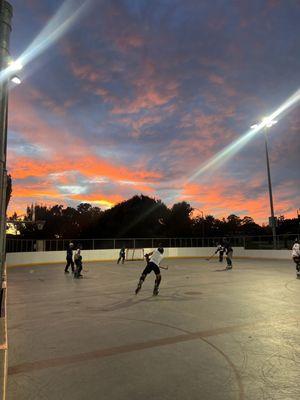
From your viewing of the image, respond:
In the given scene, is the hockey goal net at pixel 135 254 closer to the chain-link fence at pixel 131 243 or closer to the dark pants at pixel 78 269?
the chain-link fence at pixel 131 243

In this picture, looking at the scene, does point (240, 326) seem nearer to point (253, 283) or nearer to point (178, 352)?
point (178, 352)

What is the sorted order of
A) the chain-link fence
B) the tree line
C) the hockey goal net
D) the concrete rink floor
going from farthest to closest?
the tree line, the hockey goal net, the chain-link fence, the concrete rink floor

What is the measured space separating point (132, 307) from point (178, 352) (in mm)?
4258

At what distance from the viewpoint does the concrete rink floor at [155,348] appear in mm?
4348

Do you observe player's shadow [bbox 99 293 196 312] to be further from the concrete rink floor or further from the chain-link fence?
the chain-link fence

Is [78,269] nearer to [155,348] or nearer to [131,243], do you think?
[155,348]

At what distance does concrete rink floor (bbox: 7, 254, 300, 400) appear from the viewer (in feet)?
A: 14.3

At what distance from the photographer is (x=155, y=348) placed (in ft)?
19.7

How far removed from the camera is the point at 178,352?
5.77m

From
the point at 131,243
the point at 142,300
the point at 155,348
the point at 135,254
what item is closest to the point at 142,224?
the point at 131,243

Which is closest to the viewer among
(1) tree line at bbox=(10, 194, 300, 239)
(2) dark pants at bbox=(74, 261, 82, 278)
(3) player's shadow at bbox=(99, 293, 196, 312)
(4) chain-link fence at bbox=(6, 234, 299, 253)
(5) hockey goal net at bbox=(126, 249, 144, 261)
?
(3) player's shadow at bbox=(99, 293, 196, 312)

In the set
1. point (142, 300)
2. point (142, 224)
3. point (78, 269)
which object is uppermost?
point (142, 224)

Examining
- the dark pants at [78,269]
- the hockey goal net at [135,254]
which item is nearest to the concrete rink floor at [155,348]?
the dark pants at [78,269]

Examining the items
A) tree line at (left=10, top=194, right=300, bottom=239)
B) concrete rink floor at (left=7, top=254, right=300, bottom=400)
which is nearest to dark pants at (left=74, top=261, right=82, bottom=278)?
concrete rink floor at (left=7, top=254, right=300, bottom=400)
